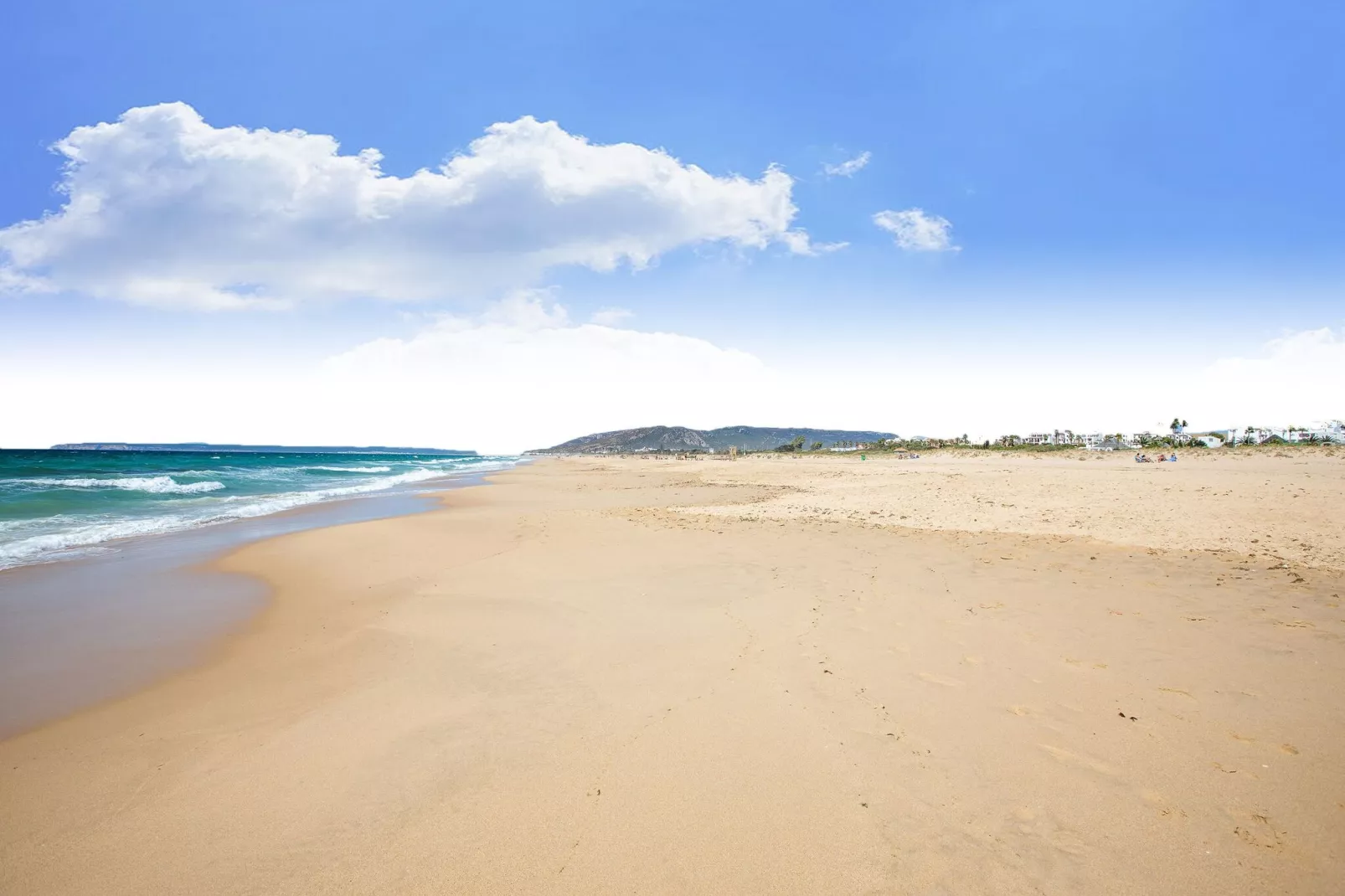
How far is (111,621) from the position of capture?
7180 mm

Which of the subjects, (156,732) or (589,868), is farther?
(156,732)

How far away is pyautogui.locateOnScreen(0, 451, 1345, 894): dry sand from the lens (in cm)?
290

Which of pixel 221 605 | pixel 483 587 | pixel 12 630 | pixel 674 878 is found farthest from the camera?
pixel 483 587

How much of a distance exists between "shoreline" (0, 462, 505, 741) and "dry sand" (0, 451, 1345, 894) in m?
0.42

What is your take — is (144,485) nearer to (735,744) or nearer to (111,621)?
(111,621)

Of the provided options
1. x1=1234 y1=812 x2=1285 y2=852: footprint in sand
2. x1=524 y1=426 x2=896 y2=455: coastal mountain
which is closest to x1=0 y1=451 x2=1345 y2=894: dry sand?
x1=1234 y1=812 x2=1285 y2=852: footprint in sand

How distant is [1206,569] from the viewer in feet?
27.2

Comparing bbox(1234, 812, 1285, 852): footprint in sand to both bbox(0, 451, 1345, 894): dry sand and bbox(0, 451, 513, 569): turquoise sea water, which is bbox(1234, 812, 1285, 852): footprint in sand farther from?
bbox(0, 451, 513, 569): turquoise sea water

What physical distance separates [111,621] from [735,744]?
27.7ft

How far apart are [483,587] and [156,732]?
4.30 meters

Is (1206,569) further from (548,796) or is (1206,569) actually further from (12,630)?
(12,630)

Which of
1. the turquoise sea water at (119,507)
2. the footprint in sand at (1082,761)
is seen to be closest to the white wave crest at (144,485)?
the turquoise sea water at (119,507)

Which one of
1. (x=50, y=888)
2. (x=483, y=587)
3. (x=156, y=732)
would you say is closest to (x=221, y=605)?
(x=483, y=587)

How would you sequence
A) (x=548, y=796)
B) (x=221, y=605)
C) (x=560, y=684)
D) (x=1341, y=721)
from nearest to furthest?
(x=548, y=796), (x=1341, y=721), (x=560, y=684), (x=221, y=605)
